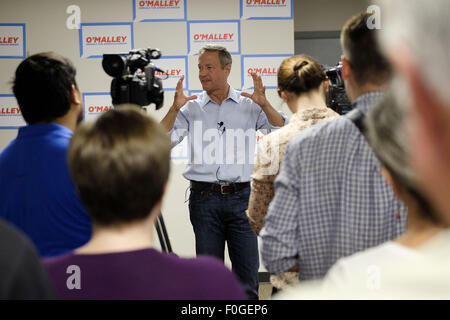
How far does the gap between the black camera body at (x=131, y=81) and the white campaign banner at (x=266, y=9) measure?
→ 78.2 inches

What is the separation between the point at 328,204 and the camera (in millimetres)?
1216

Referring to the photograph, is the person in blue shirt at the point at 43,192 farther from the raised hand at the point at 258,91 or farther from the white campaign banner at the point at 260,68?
the white campaign banner at the point at 260,68

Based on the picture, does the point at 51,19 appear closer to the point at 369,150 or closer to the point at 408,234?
the point at 369,150

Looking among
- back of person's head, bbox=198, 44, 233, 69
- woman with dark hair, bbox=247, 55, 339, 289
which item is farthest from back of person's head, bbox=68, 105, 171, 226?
back of person's head, bbox=198, 44, 233, 69

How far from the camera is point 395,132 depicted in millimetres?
470

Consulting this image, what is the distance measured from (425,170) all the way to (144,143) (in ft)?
2.07

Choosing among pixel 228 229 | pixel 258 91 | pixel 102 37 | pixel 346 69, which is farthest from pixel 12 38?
pixel 346 69

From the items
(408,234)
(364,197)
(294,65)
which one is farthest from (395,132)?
(294,65)

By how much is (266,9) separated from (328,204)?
3.02 m

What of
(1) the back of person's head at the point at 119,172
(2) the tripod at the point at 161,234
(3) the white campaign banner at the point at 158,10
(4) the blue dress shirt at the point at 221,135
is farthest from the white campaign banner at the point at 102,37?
(1) the back of person's head at the point at 119,172

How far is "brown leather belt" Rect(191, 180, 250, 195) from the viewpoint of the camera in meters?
2.75

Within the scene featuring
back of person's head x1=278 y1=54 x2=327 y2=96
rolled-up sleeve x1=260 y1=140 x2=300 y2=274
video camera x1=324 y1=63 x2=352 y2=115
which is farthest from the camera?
video camera x1=324 y1=63 x2=352 y2=115

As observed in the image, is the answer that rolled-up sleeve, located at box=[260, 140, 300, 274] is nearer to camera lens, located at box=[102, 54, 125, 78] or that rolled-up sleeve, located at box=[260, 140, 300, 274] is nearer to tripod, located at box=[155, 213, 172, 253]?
tripod, located at box=[155, 213, 172, 253]
